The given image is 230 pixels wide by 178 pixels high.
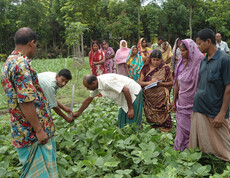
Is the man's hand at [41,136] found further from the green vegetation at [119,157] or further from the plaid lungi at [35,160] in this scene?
the green vegetation at [119,157]

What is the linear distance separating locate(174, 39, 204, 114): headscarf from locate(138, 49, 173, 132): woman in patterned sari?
0.79 meters

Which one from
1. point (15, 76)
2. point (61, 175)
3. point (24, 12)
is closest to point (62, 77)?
point (15, 76)

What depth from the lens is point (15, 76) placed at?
1.71m

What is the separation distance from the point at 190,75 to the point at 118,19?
13.1 m

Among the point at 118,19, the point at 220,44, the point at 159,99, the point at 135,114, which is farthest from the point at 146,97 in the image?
the point at 118,19

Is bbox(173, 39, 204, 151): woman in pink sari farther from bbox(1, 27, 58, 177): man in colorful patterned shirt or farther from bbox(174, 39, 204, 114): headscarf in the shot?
bbox(1, 27, 58, 177): man in colorful patterned shirt

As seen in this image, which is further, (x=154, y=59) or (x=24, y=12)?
(x=24, y=12)

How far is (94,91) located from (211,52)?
157 centimetres

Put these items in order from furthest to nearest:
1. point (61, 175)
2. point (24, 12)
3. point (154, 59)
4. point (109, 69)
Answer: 1. point (24, 12)
2. point (109, 69)
3. point (154, 59)
4. point (61, 175)

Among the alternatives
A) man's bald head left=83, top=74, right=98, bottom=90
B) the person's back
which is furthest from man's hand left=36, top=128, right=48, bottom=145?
the person's back

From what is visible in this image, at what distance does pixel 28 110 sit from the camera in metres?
1.75

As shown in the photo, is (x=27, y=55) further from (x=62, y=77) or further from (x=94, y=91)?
(x=94, y=91)

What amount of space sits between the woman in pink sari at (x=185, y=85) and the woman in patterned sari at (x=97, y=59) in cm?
387

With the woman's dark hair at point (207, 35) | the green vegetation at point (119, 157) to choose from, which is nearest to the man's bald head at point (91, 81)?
the green vegetation at point (119, 157)
